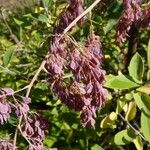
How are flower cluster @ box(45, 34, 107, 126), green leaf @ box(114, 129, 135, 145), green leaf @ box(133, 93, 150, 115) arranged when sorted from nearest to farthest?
flower cluster @ box(45, 34, 107, 126) → green leaf @ box(133, 93, 150, 115) → green leaf @ box(114, 129, 135, 145)

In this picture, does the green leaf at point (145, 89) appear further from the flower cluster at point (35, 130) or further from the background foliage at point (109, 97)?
the flower cluster at point (35, 130)

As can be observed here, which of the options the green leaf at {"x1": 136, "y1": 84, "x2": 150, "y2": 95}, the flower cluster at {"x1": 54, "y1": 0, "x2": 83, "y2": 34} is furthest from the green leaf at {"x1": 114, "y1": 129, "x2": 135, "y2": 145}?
the flower cluster at {"x1": 54, "y1": 0, "x2": 83, "y2": 34}

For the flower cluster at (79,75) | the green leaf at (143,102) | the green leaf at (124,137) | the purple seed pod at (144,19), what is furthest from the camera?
the green leaf at (124,137)

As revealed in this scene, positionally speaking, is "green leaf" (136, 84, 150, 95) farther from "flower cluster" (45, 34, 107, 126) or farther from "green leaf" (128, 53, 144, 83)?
"flower cluster" (45, 34, 107, 126)

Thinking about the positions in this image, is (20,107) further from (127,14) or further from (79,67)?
(127,14)

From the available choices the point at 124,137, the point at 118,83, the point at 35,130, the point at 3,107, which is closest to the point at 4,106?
the point at 3,107

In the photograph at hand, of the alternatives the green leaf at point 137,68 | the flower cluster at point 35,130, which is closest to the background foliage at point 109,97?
the green leaf at point 137,68

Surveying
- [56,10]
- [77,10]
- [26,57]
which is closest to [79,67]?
[77,10]
